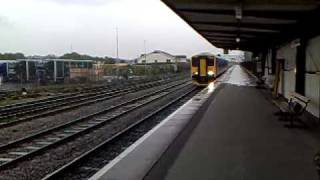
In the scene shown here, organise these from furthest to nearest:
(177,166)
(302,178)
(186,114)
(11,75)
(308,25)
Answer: (11,75) → (186,114) → (308,25) → (177,166) → (302,178)

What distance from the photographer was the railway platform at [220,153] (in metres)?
7.83

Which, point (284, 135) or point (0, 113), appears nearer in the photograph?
point (284, 135)

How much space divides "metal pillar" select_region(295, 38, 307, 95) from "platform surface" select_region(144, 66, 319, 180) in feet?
6.65

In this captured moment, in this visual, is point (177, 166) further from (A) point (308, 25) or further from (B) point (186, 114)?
(B) point (186, 114)

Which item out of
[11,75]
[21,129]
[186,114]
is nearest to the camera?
[21,129]

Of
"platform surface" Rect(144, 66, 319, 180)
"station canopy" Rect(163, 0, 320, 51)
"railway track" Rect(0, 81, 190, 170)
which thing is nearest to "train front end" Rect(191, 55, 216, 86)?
"railway track" Rect(0, 81, 190, 170)

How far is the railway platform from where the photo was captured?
7.83m

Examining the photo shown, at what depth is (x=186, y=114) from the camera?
60.8 ft

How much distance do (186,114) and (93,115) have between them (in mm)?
3684

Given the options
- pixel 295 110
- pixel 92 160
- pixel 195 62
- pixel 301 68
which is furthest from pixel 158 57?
pixel 92 160

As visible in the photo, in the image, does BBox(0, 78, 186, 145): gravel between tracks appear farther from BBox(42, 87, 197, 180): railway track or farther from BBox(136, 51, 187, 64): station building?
BBox(136, 51, 187, 64): station building

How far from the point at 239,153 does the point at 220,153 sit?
13.9 inches

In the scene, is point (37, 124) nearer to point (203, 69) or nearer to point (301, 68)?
point (301, 68)

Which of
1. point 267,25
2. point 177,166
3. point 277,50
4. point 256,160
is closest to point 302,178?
point 256,160
